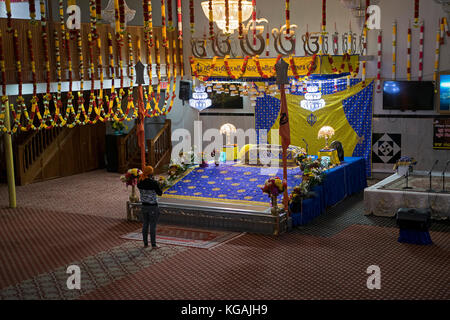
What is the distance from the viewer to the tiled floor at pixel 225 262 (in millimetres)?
7871

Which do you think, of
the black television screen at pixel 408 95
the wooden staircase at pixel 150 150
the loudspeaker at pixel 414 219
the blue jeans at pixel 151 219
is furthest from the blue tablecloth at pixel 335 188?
the wooden staircase at pixel 150 150

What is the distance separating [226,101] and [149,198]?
8.23m

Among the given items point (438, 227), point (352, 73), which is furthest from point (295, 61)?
point (438, 227)

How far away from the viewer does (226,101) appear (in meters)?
17.3

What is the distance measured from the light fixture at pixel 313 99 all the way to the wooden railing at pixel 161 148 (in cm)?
439

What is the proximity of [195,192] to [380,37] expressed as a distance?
647 cm

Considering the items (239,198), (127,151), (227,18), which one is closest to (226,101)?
(127,151)

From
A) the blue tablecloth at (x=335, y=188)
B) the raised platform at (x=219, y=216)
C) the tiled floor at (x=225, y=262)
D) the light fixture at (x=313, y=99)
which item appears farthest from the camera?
the light fixture at (x=313, y=99)

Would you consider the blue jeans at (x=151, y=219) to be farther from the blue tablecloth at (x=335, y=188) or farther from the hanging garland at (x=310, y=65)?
the hanging garland at (x=310, y=65)

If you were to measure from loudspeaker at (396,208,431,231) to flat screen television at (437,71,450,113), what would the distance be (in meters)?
5.31

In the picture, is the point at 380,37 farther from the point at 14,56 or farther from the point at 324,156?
the point at 14,56

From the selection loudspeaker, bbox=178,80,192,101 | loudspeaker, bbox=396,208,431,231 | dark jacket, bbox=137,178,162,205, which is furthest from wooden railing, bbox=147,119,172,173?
loudspeaker, bbox=396,208,431,231

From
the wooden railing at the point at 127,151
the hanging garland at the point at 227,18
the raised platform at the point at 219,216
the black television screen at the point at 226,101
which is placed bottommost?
the raised platform at the point at 219,216

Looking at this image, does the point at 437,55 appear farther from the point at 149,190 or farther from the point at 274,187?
the point at 149,190
